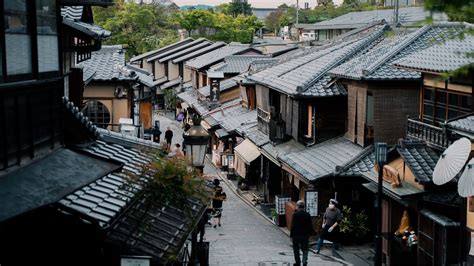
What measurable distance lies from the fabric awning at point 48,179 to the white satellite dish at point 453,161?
8.62 metres

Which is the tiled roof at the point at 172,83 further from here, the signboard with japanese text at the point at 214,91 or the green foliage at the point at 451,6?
the green foliage at the point at 451,6

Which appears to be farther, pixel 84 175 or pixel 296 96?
pixel 296 96

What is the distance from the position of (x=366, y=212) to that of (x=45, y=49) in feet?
54.3

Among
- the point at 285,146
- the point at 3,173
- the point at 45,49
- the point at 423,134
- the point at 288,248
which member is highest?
the point at 45,49

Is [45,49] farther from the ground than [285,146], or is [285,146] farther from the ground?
[45,49]

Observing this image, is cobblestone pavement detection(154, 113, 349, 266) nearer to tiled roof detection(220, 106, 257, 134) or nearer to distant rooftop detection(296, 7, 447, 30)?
tiled roof detection(220, 106, 257, 134)

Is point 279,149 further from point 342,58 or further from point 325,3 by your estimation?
point 325,3

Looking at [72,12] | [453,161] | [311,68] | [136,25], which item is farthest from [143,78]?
[136,25]

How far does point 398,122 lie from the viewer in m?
26.3

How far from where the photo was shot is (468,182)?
53.2 ft

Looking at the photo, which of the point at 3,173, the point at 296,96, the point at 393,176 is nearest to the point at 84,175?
the point at 3,173

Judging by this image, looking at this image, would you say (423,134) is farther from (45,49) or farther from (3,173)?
(3,173)

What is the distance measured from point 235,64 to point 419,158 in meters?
34.8

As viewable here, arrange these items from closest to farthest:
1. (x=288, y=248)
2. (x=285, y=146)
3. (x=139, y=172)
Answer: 1. (x=139, y=172)
2. (x=288, y=248)
3. (x=285, y=146)
